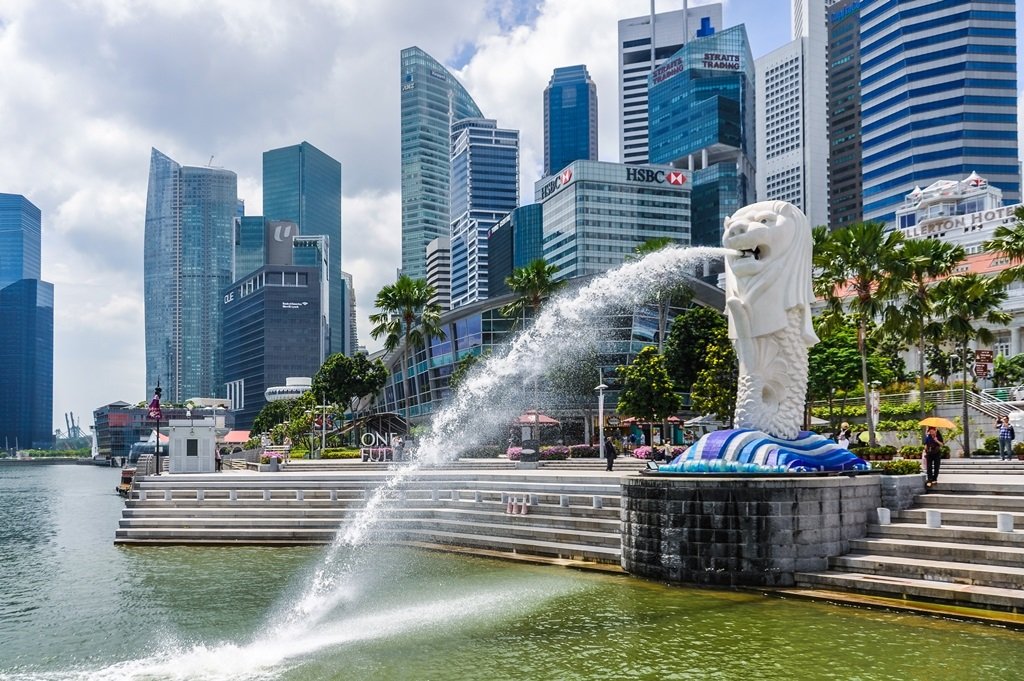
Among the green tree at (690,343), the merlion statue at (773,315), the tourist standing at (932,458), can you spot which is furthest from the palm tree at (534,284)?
the tourist standing at (932,458)

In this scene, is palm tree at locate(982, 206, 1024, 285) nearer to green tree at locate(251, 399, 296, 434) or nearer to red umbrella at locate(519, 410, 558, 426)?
red umbrella at locate(519, 410, 558, 426)

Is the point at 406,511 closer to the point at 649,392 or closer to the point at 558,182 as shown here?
the point at 649,392

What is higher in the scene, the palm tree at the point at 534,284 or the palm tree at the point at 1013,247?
the palm tree at the point at 534,284

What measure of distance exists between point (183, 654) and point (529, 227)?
17929 cm

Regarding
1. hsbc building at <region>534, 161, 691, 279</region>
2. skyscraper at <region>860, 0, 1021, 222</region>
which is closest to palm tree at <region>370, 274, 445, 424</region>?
hsbc building at <region>534, 161, 691, 279</region>

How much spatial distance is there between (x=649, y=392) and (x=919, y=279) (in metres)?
15.0

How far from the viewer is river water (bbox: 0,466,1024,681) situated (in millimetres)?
13469

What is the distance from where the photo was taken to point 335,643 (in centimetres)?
1519

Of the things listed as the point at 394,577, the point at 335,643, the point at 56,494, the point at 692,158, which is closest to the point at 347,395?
the point at 56,494

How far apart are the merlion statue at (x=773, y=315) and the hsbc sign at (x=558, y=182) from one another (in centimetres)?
13150

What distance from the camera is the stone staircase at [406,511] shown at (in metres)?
23.0

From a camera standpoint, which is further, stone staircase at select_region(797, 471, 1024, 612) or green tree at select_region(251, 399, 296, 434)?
green tree at select_region(251, 399, 296, 434)

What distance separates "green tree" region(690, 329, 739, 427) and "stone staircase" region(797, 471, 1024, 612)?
2558cm

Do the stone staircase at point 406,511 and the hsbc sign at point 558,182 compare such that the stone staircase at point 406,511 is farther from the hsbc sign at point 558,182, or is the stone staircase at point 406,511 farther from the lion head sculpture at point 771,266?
the hsbc sign at point 558,182
